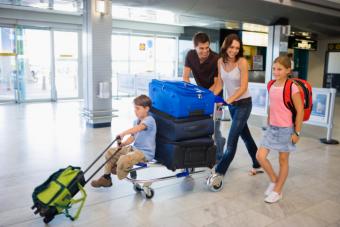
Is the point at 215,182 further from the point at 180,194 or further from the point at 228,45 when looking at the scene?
the point at 228,45

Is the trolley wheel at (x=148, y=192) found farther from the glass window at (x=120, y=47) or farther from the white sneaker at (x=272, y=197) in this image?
the glass window at (x=120, y=47)

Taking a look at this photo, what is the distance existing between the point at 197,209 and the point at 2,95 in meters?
9.28

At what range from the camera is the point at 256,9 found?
7.49 metres

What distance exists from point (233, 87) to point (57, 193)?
1.86 m

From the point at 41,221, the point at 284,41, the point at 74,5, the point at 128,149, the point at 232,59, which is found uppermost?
the point at 74,5

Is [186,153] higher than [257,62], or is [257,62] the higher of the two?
[257,62]

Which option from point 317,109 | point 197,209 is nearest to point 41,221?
point 197,209

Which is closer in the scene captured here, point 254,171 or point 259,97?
point 254,171

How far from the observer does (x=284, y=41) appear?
878cm

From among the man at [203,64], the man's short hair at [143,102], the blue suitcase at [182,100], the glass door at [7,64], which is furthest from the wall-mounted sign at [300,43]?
the man's short hair at [143,102]

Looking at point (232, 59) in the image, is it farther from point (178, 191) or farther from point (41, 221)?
point (41, 221)

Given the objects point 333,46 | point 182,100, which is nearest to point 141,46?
point 333,46

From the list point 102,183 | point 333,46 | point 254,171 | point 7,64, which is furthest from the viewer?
point 333,46

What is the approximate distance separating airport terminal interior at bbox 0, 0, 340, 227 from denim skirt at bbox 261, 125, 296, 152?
493mm
